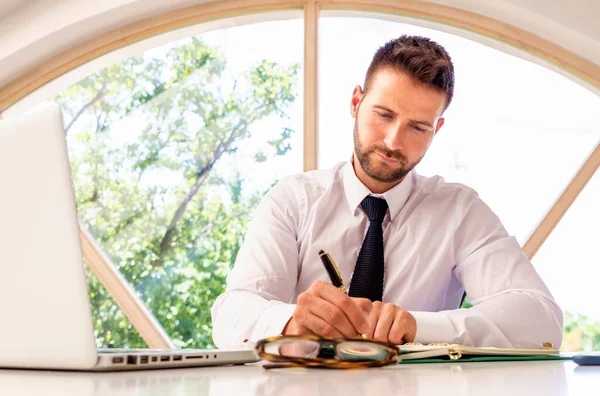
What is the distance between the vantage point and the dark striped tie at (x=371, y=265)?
2.15m

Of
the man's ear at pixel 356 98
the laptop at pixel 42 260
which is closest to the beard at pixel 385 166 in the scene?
the man's ear at pixel 356 98

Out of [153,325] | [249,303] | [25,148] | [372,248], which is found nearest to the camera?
[25,148]

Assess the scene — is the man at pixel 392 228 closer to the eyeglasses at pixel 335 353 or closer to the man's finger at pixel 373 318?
the man's finger at pixel 373 318

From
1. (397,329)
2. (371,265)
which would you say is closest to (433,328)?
(397,329)

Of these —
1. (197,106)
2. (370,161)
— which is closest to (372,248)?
(370,161)

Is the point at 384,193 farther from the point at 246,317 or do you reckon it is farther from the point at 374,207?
the point at 246,317

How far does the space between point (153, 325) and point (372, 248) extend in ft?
8.69

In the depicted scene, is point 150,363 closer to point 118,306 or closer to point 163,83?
point 118,306

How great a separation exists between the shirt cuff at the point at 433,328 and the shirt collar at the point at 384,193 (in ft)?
2.25

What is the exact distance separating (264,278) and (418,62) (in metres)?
0.89

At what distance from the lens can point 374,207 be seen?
7.57ft

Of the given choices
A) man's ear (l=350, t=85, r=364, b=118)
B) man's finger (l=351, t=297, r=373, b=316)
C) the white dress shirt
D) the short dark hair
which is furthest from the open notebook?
man's ear (l=350, t=85, r=364, b=118)

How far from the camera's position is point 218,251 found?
464 cm

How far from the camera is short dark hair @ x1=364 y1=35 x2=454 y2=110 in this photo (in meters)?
2.32
